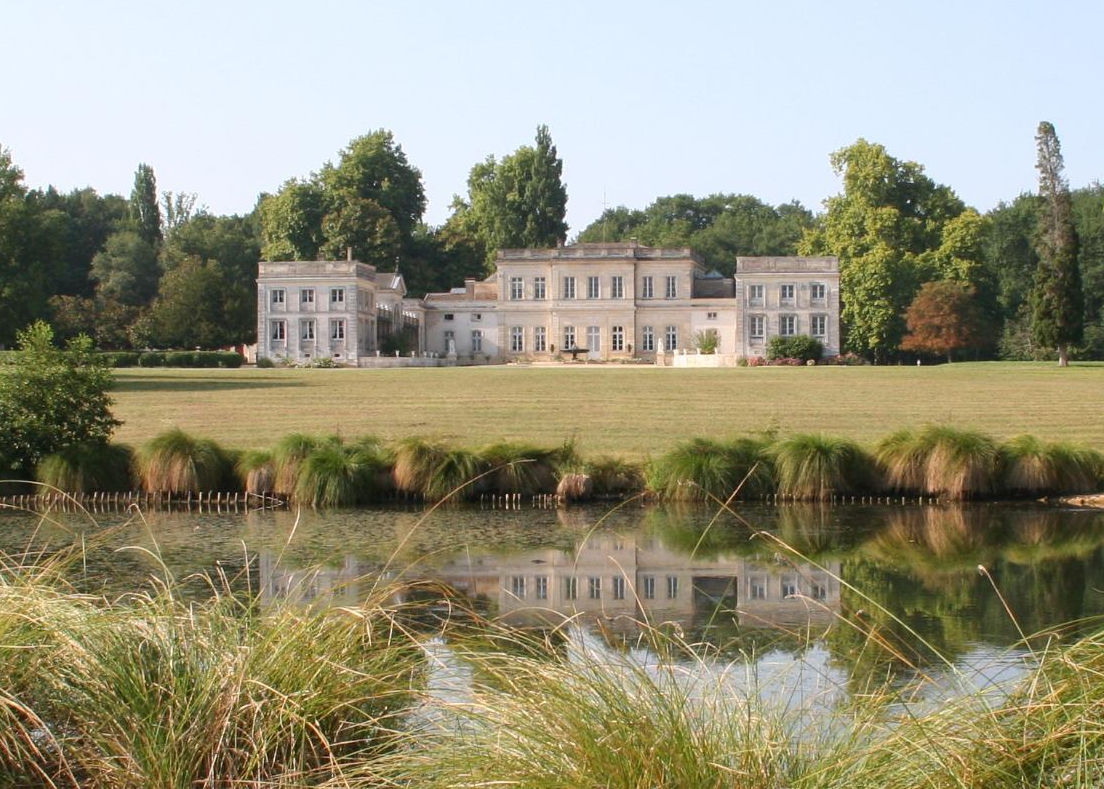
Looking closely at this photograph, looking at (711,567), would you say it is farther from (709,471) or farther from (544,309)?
(544,309)

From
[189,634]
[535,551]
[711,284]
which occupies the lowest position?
[535,551]

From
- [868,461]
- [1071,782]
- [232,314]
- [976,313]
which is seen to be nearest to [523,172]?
[232,314]

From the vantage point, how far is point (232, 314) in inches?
2265

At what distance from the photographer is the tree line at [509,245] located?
46094mm

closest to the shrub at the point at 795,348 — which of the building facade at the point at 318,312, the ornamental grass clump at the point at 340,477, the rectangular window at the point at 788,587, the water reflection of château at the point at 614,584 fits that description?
the building facade at the point at 318,312

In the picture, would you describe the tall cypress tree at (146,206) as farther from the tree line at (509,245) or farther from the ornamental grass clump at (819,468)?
→ the ornamental grass clump at (819,468)

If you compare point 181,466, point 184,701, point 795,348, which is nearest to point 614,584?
point 184,701

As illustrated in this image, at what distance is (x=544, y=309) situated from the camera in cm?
6119

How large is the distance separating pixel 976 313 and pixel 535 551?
46.1 meters

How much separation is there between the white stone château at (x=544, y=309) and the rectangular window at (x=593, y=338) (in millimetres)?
54

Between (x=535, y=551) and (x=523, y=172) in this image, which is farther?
(x=523, y=172)

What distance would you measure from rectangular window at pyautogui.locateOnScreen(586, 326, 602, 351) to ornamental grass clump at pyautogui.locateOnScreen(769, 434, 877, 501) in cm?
4611

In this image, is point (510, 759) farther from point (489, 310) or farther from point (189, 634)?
point (489, 310)

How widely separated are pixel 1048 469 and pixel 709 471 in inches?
146
